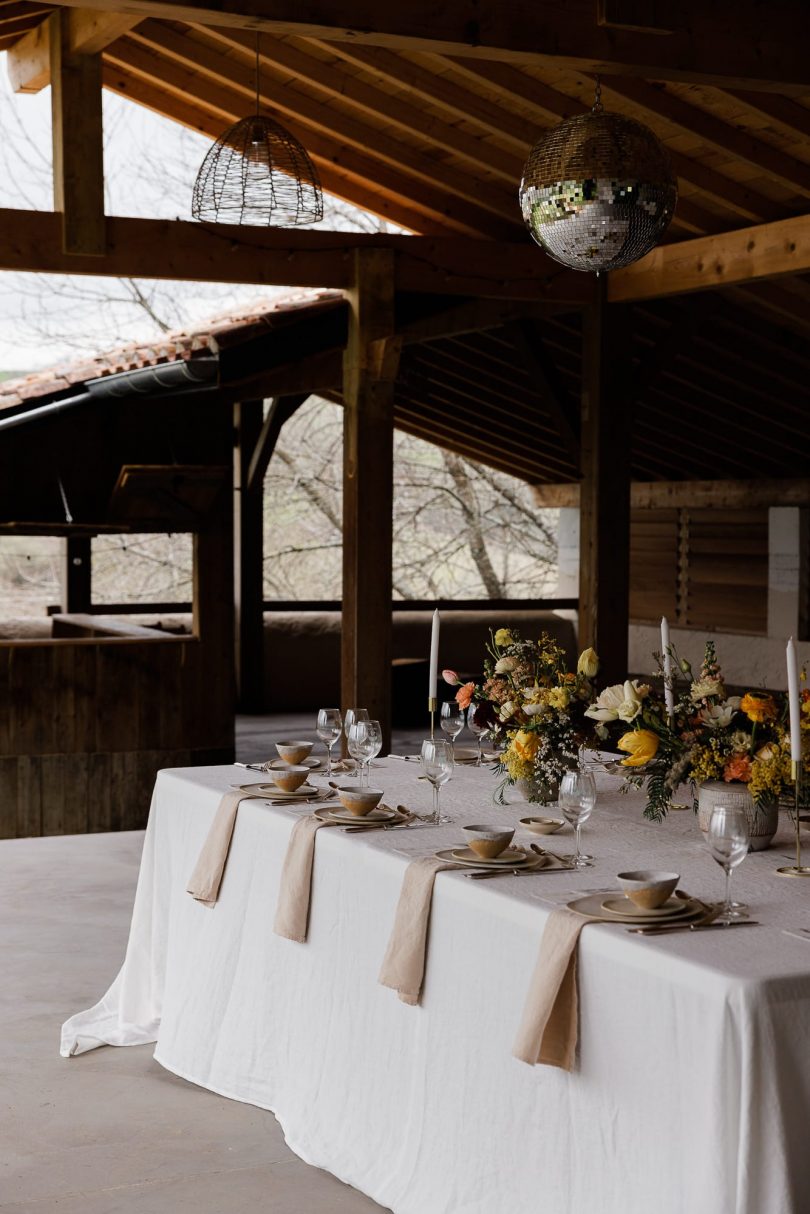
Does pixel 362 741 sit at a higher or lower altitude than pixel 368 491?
lower

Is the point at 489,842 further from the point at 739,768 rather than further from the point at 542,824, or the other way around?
the point at 739,768

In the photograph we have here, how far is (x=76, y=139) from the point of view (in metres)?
6.24

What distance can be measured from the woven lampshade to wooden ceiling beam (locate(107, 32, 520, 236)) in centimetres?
179

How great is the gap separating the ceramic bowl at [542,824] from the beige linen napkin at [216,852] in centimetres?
79

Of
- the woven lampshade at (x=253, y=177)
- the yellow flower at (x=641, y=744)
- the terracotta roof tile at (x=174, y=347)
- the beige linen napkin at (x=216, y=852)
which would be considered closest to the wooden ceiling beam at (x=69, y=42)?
the woven lampshade at (x=253, y=177)

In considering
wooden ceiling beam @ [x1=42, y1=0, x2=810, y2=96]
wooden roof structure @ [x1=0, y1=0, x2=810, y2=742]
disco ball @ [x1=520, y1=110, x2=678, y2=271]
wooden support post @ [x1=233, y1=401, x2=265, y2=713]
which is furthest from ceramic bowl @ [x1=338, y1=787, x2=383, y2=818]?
wooden support post @ [x1=233, y1=401, x2=265, y2=713]

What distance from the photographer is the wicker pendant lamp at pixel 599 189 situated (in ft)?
11.8

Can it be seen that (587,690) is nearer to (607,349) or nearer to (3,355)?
(607,349)

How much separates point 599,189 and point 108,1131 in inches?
103

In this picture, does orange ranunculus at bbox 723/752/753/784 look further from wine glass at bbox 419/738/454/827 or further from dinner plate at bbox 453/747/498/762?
dinner plate at bbox 453/747/498/762

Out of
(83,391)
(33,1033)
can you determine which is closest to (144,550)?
(83,391)

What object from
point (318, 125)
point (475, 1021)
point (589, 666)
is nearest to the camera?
point (475, 1021)

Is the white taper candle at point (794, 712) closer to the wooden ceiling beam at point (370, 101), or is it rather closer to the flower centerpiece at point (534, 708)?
the flower centerpiece at point (534, 708)

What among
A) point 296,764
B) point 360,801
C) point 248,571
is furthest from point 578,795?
point 248,571
